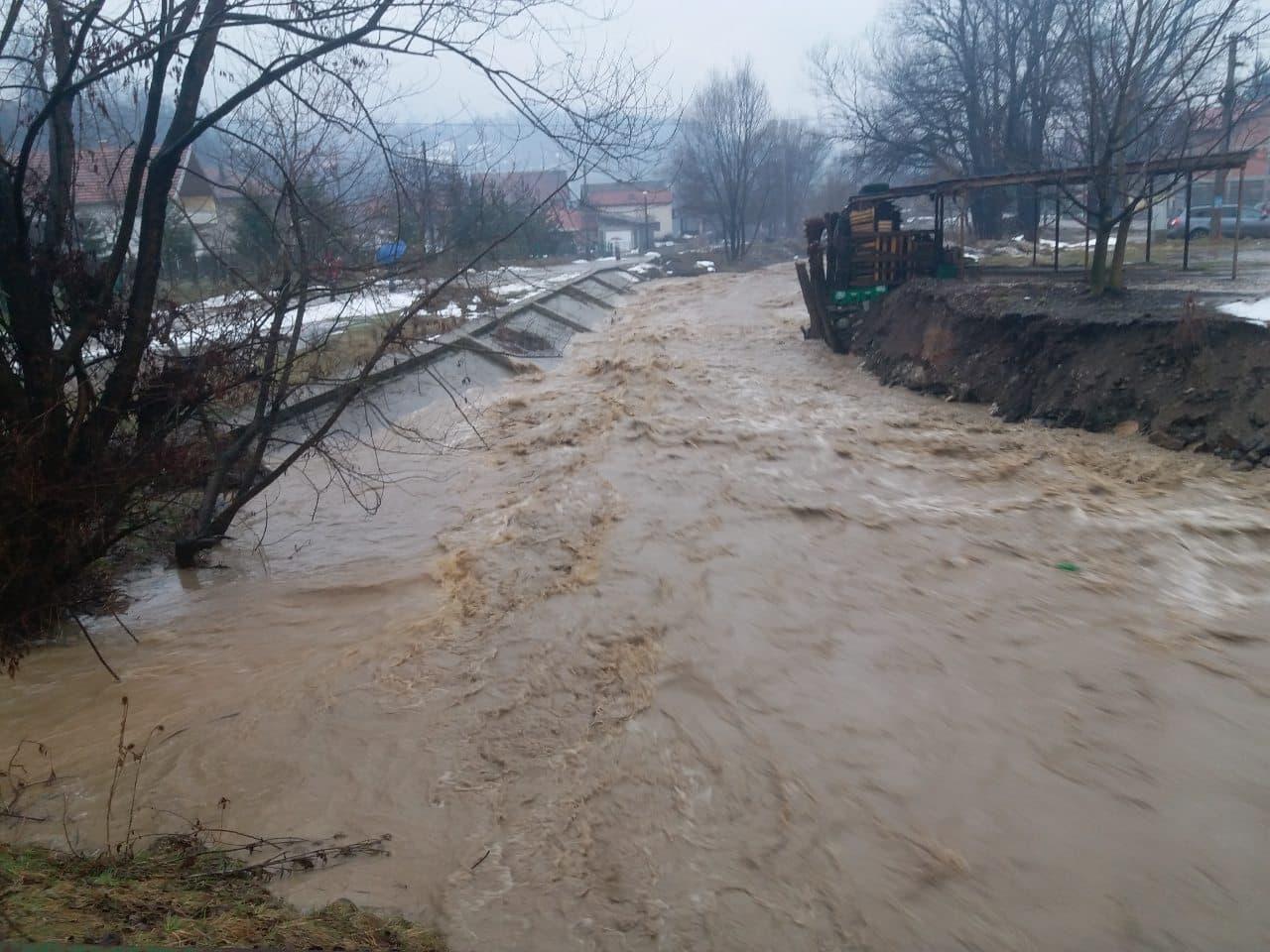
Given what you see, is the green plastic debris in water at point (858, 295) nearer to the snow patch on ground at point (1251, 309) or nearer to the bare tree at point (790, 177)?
the snow patch on ground at point (1251, 309)

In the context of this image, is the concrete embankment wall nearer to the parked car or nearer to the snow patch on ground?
the snow patch on ground

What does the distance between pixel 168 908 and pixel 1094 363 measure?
1191cm

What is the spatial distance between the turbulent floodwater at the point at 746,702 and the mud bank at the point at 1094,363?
0.76m

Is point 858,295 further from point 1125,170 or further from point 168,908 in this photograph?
point 168,908

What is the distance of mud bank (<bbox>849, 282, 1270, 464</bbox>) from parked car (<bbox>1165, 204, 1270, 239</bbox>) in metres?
17.2

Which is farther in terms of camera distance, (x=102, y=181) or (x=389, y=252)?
(x=389, y=252)

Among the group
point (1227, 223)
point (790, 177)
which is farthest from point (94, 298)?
point (790, 177)

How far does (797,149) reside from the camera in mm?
73438

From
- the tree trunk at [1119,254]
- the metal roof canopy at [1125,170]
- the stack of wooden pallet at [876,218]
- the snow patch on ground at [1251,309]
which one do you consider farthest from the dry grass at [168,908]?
the stack of wooden pallet at [876,218]

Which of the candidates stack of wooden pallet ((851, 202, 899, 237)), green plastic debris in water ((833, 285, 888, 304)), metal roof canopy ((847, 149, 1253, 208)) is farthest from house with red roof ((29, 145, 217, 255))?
stack of wooden pallet ((851, 202, 899, 237))

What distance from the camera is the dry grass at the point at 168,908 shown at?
296cm

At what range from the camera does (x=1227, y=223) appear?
105 ft

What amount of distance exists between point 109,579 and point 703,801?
5.36 metres

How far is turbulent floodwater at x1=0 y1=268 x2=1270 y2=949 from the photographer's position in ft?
14.3
